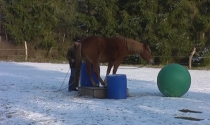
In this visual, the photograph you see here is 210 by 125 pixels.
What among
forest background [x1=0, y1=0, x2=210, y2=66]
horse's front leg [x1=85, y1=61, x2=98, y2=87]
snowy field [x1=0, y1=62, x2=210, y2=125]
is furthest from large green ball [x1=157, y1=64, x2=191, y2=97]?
forest background [x1=0, y1=0, x2=210, y2=66]

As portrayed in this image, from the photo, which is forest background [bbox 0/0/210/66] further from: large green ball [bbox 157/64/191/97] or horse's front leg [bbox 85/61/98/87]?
large green ball [bbox 157/64/191/97]

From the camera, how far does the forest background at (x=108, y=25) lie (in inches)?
1051

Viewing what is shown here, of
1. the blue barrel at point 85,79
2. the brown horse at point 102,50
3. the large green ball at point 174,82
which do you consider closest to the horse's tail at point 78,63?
the brown horse at point 102,50

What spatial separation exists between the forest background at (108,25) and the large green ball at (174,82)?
54.0 feet

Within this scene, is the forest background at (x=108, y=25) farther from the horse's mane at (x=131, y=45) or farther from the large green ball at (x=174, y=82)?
the large green ball at (x=174, y=82)

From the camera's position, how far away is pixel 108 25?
28.6m

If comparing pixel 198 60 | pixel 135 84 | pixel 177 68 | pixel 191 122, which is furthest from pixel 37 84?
pixel 198 60

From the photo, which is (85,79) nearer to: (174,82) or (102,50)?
(102,50)

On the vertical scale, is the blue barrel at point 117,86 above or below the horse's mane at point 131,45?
below

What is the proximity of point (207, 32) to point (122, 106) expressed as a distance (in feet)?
72.0

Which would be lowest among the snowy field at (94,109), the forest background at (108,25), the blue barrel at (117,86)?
the snowy field at (94,109)

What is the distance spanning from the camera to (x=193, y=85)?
40.3ft

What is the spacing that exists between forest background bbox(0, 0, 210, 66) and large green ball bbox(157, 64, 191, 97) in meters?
16.4

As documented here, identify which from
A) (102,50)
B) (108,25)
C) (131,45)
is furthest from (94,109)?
(108,25)
